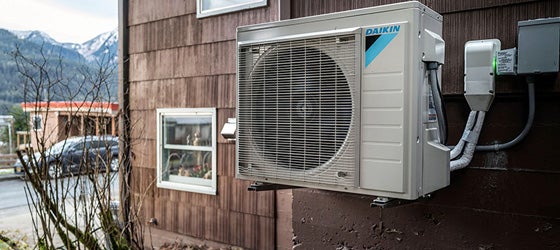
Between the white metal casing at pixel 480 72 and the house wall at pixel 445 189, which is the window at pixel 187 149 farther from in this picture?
the white metal casing at pixel 480 72

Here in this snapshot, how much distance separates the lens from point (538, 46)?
153 centimetres

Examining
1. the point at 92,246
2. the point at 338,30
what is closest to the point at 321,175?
the point at 338,30

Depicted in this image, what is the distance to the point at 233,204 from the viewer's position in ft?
10.7

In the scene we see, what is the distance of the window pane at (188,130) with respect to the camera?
3449 millimetres

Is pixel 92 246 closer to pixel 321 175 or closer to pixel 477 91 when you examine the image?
pixel 321 175

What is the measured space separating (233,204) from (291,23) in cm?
Result: 207

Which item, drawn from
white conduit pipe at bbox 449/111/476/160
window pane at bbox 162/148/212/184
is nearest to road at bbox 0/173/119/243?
window pane at bbox 162/148/212/184

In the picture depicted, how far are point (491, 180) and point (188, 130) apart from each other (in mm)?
2525

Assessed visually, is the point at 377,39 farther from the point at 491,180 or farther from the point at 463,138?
the point at 491,180

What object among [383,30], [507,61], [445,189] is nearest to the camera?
[383,30]

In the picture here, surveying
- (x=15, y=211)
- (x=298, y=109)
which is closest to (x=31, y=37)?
(x=15, y=211)

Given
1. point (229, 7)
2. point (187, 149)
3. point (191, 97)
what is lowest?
point (187, 149)

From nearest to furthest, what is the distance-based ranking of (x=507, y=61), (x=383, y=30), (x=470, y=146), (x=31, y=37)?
(x=383, y=30) → (x=507, y=61) → (x=470, y=146) → (x=31, y=37)

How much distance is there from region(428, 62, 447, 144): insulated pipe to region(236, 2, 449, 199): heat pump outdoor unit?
24 mm
